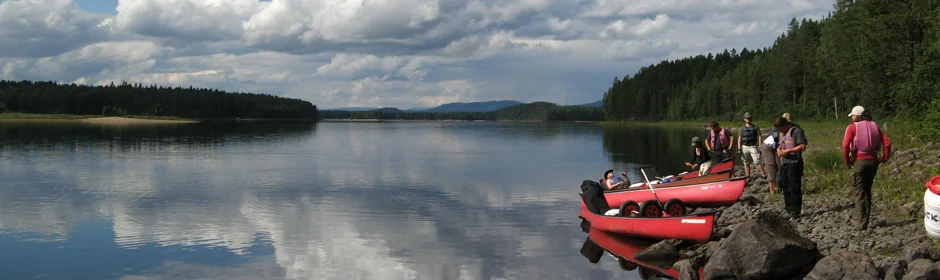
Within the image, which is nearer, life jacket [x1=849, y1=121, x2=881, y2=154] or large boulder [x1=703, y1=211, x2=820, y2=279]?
large boulder [x1=703, y1=211, x2=820, y2=279]

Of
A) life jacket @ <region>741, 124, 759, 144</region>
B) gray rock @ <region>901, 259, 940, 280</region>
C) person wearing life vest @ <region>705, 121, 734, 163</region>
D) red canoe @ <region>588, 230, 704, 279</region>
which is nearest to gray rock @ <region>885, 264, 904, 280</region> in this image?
gray rock @ <region>901, 259, 940, 280</region>

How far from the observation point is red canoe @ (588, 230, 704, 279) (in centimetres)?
1517

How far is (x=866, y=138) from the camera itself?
13.1m

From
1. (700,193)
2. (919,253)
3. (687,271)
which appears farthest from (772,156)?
(919,253)

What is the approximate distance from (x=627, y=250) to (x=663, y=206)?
6.16 ft

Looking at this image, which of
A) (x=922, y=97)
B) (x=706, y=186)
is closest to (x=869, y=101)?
(x=922, y=97)

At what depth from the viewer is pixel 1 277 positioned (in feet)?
48.4

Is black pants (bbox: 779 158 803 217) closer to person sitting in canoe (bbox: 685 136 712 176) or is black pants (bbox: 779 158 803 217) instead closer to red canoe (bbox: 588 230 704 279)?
red canoe (bbox: 588 230 704 279)

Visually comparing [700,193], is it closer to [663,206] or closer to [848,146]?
[663,206]

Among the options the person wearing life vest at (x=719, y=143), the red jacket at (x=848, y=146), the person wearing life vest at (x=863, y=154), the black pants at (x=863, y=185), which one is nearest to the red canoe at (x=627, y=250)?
the black pants at (x=863, y=185)

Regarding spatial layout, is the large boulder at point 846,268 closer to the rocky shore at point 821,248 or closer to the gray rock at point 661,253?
the rocky shore at point 821,248

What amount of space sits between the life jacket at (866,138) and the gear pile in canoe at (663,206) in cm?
310

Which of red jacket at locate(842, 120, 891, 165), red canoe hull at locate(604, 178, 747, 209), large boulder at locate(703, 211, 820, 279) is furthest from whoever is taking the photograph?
red canoe hull at locate(604, 178, 747, 209)

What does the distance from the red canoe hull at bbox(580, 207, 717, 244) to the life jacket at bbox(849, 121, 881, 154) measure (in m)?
3.07
